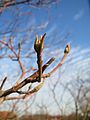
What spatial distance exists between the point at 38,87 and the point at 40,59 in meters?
0.18

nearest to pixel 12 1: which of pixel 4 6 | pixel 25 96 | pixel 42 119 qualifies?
pixel 4 6

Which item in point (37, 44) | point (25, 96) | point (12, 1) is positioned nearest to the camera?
point (37, 44)

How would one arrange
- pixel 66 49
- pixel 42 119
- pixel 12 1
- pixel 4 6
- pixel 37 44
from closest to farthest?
pixel 37 44
pixel 66 49
pixel 4 6
pixel 12 1
pixel 42 119

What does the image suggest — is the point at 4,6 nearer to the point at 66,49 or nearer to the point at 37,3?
the point at 37,3

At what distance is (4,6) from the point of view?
19.6 ft

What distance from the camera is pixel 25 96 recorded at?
3.75ft

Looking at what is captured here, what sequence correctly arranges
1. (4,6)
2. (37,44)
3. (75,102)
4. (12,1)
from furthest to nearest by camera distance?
(75,102) < (12,1) < (4,6) < (37,44)

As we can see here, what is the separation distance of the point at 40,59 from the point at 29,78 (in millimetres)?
111

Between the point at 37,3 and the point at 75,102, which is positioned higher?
the point at 37,3

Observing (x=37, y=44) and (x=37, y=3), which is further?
(x=37, y=3)

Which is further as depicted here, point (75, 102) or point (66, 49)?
point (75, 102)

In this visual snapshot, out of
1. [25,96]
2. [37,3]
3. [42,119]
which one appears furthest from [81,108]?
[25,96]

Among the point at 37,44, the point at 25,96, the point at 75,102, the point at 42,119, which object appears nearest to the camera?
the point at 37,44

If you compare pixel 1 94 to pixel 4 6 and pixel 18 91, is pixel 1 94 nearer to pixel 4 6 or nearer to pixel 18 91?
pixel 18 91
